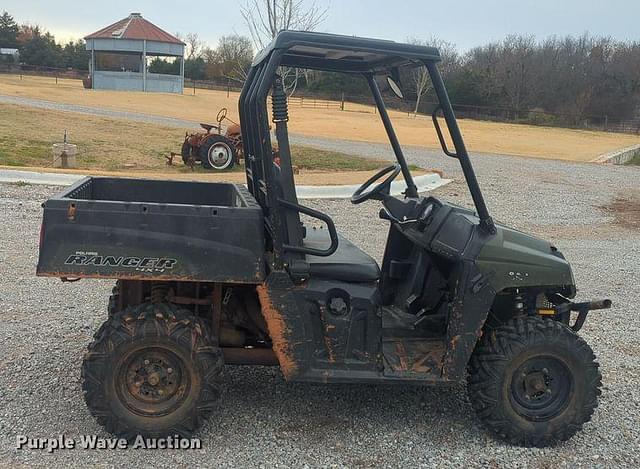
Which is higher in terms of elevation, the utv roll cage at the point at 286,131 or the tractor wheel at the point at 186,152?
the utv roll cage at the point at 286,131

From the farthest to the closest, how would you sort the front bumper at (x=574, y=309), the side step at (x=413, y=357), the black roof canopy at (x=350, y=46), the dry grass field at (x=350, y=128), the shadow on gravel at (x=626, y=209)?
the dry grass field at (x=350, y=128) → the shadow on gravel at (x=626, y=209) → the front bumper at (x=574, y=309) → the side step at (x=413, y=357) → the black roof canopy at (x=350, y=46)

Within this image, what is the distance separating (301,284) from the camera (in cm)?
357

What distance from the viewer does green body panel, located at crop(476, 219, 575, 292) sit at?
357 centimetres

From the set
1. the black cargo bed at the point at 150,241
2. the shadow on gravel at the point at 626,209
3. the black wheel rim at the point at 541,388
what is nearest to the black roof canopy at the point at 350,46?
the black cargo bed at the point at 150,241

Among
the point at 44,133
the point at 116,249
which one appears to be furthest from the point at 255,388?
the point at 44,133

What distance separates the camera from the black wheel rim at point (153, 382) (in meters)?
3.48

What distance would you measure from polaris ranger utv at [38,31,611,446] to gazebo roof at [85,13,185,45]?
60.4 metres

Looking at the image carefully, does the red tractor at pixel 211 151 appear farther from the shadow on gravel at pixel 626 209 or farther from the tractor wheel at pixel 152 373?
the tractor wheel at pixel 152 373

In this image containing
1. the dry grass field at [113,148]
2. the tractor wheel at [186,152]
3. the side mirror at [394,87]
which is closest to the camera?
the side mirror at [394,87]

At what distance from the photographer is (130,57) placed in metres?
60.8

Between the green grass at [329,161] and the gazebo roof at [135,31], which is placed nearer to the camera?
the green grass at [329,161]

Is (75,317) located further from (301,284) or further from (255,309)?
(301,284)

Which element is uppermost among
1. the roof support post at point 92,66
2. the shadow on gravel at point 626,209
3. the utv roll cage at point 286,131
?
the roof support post at point 92,66

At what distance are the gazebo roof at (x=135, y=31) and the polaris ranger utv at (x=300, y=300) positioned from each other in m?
60.4
